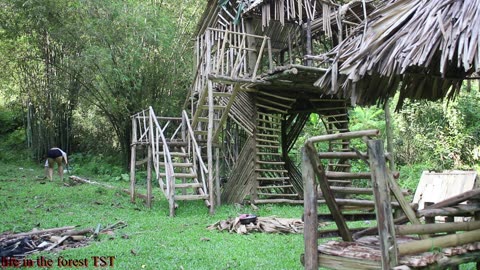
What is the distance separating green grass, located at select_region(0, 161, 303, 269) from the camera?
5379 millimetres

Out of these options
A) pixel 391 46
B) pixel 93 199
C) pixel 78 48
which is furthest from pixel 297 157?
pixel 391 46

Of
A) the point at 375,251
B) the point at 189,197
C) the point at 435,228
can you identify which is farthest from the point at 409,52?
the point at 189,197

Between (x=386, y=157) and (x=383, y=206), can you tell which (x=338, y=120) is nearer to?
(x=386, y=157)

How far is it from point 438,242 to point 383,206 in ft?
2.58

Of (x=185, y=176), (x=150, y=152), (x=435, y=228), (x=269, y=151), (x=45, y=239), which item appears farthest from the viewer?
(x=269, y=151)

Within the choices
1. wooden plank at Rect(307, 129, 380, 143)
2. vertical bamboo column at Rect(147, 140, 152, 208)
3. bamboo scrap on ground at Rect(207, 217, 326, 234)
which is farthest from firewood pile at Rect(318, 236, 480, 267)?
vertical bamboo column at Rect(147, 140, 152, 208)

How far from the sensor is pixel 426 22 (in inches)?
156

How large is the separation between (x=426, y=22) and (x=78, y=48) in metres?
13.4

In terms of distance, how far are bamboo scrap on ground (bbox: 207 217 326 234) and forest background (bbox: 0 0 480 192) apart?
5463 millimetres

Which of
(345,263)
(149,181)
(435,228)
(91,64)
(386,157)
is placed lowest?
(149,181)

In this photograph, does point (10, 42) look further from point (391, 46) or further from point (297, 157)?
point (391, 46)

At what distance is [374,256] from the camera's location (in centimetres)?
316

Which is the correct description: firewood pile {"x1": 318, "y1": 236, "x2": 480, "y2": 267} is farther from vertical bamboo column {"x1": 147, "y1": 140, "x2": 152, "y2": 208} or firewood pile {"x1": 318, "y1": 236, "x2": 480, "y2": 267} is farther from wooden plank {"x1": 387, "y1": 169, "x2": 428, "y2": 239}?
vertical bamboo column {"x1": 147, "y1": 140, "x2": 152, "y2": 208}

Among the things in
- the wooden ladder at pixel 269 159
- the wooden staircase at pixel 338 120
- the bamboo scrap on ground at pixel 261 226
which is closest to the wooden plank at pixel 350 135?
the bamboo scrap on ground at pixel 261 226
